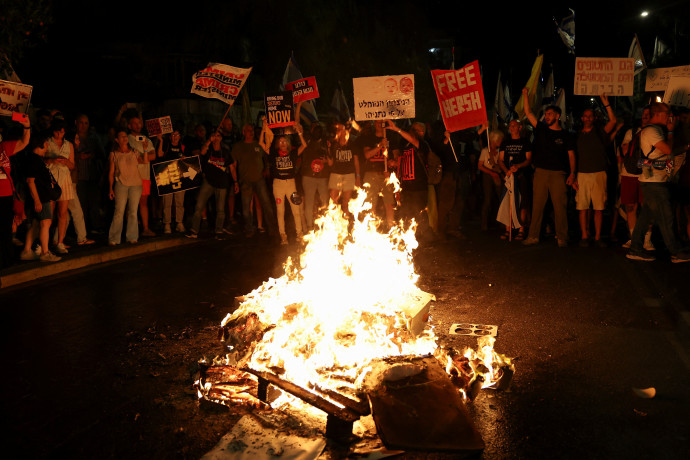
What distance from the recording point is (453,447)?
3.66 m

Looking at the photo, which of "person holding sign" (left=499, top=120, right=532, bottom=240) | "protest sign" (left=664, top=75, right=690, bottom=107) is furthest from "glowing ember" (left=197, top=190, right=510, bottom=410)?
"protest sign" (left=664, top=75, right=690, bottom=107)

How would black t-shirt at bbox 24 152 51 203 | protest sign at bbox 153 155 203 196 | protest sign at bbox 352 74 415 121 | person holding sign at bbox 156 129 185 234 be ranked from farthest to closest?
1. person holding sign at bbox 156 129 185 234
2. protest sign at bbox 153 155 203 196
3. protest sign at bbox 352 74 415 121
4. black t-shirt at bbox 24 152 51 203

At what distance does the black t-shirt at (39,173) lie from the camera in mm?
8883

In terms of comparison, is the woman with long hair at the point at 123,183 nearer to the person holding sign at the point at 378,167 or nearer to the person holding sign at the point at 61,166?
the person holding sign at the point at 61,166

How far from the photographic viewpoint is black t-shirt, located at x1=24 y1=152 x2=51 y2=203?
8.88 m

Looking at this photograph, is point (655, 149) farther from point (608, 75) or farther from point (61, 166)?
point (61, 166)

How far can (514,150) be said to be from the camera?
36.8ft

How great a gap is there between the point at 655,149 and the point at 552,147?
2.04 m

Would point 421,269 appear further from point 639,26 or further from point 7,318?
point 639,26

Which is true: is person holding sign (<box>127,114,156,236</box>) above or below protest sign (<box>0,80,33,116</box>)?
below

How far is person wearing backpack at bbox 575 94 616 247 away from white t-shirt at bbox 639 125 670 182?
1575mm

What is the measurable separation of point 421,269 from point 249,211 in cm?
473

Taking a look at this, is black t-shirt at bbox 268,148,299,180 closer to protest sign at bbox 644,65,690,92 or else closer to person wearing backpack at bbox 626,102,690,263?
person wearing backpack at bbox 626,102,690,263

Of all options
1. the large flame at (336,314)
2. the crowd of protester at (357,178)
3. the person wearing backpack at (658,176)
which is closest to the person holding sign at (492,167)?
the crowd of protester at (357,178)
